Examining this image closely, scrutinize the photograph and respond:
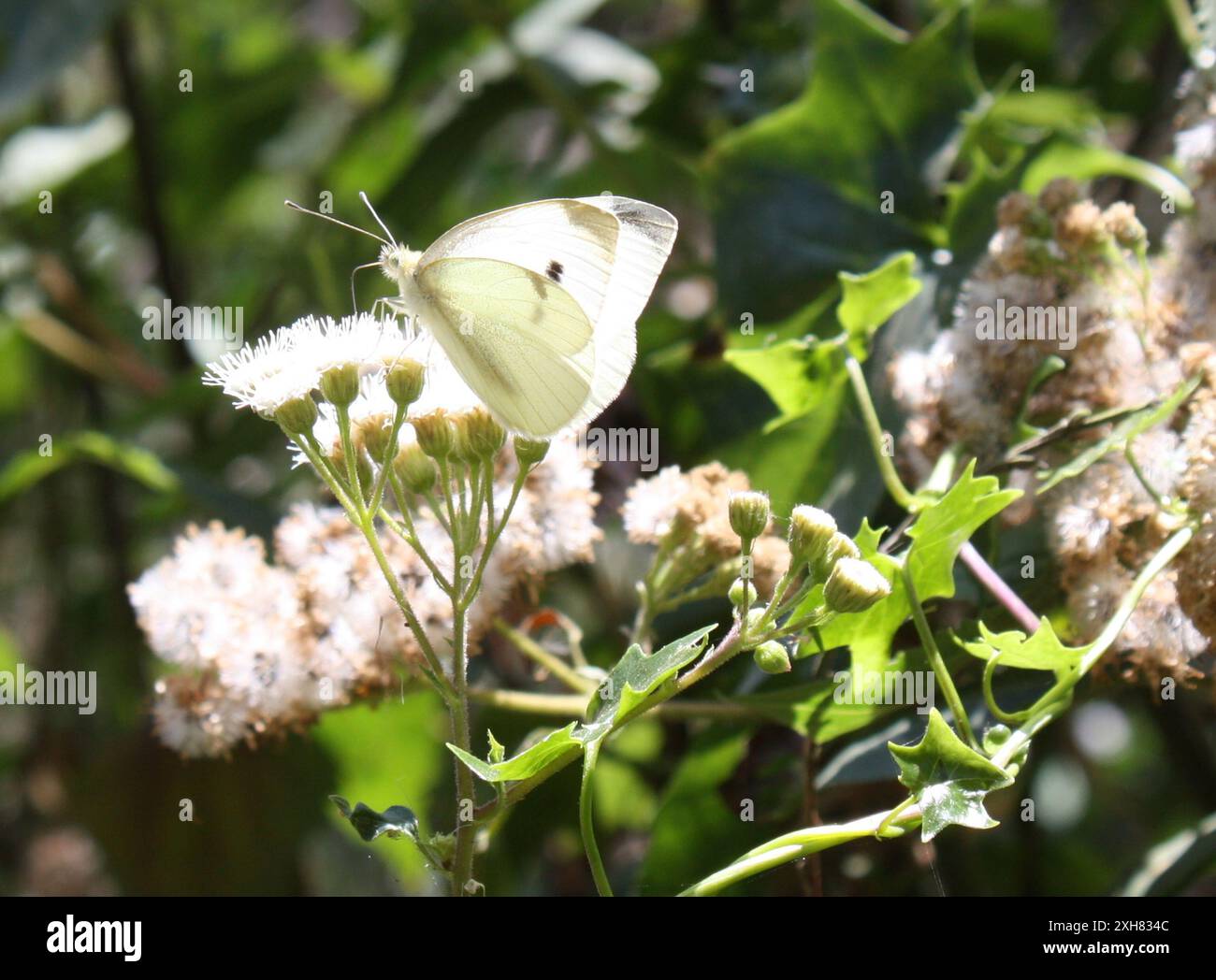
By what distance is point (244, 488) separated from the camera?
1874 mm

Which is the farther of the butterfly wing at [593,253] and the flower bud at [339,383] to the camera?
the butterfly wing at [593,253]

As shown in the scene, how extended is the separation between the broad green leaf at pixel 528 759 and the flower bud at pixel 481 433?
21 cm

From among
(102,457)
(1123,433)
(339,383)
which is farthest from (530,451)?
(102,457)

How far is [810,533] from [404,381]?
0.30 metres

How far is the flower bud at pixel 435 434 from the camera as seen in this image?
0.85 meters

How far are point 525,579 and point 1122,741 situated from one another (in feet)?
5.55

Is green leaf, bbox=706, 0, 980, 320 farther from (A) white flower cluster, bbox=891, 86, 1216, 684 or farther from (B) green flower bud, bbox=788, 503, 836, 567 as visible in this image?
(B) green flower bud, bbox=788, 503, 836, 567
